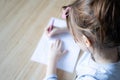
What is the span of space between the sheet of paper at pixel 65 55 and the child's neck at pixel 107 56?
15 cm

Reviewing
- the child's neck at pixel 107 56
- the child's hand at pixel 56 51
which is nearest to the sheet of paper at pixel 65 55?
the child's hand at pixel 56 51

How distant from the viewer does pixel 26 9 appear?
3.28 feet

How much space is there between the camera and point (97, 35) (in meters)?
0.57

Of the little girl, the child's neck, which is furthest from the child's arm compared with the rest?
the child's neck

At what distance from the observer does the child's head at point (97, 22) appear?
524 mm

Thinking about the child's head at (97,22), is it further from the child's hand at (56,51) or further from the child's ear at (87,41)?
the child's hand at (56,51)

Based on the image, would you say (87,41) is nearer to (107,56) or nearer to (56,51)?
(107,56)

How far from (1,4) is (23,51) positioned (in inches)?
12.9

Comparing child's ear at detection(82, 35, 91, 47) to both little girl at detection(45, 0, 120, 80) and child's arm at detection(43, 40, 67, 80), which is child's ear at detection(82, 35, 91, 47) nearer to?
little girl at detection(45, 0, 120, 80)

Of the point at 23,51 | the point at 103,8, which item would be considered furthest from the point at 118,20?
the point at 23,51

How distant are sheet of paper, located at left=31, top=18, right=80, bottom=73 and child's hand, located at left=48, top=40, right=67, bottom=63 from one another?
2cm

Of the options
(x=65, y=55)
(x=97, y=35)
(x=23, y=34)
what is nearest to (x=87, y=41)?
(x=97, y=35)

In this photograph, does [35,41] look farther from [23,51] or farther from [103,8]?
[103,8]

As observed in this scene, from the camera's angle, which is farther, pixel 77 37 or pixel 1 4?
pixel 1 4
